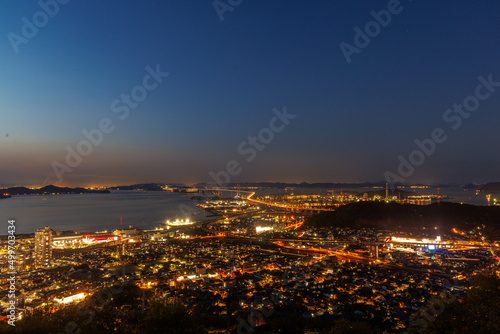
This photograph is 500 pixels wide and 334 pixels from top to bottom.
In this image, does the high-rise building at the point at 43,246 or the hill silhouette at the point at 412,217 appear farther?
the hill silhouette at the point at 412,217

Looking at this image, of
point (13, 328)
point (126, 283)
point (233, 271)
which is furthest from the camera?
point (233, 271)

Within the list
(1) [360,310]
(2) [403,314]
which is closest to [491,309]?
(2) [403,314]

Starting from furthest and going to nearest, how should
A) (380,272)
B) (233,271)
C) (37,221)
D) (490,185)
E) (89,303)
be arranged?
(490,185), (37,221), (233,271), (380,272), (89,303)

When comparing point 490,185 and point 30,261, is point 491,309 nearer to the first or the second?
point 30,261

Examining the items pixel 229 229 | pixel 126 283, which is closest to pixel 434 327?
pixel 126 283

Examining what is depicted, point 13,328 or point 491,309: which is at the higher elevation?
point 491,309

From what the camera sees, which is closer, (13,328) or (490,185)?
(13,328)

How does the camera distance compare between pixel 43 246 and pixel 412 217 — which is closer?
pixel 43 246

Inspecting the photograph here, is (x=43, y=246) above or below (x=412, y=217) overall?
below

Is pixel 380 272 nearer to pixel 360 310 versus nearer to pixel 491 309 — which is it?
pixel 360 310

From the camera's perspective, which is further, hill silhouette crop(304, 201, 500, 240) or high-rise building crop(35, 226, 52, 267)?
hill silhouette crop(304, 201, 500, 240)
